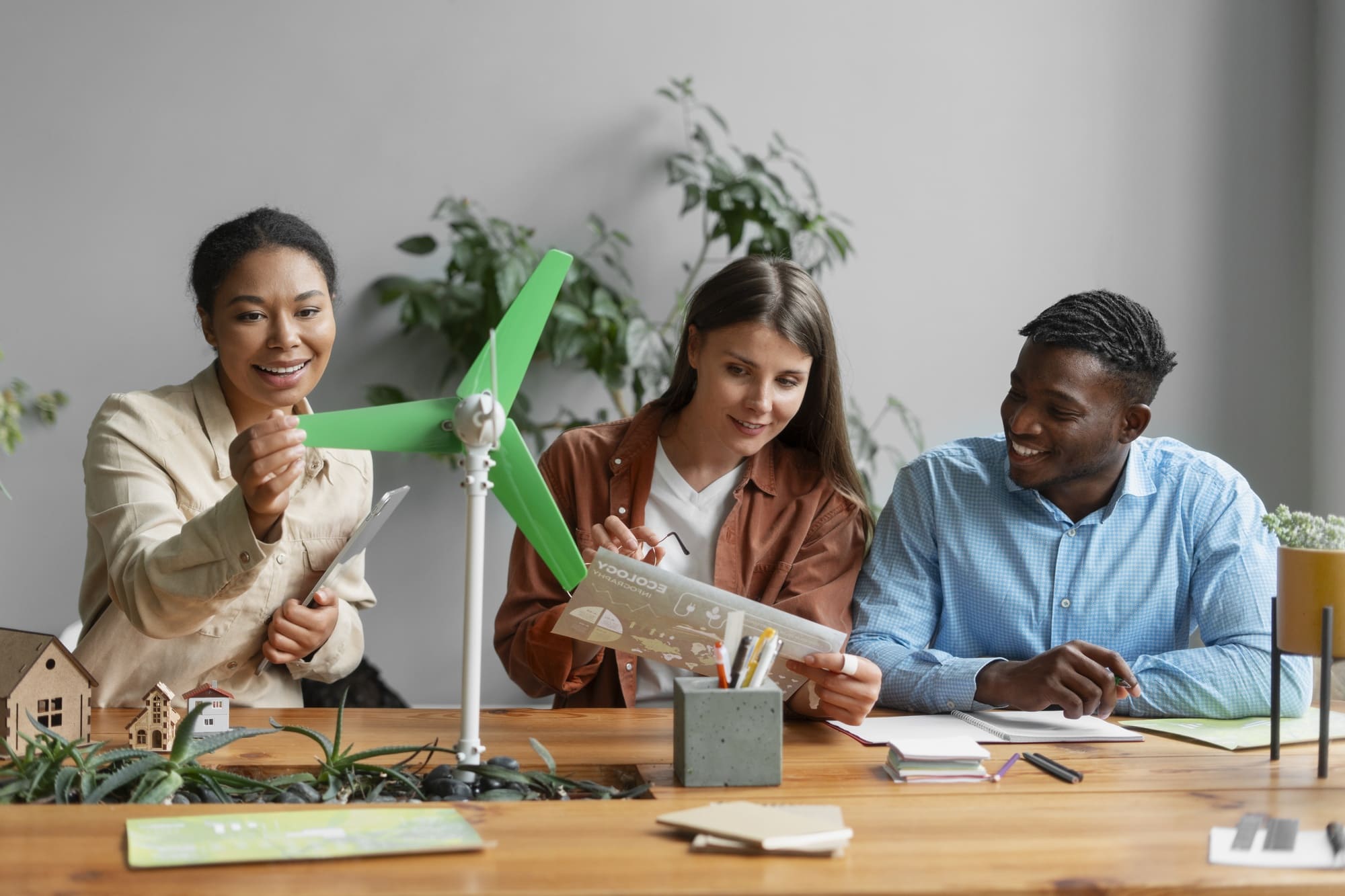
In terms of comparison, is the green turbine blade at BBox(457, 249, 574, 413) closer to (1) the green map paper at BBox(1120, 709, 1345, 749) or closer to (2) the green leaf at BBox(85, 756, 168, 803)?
(2) the green leaf at BBox(85, 756, 168, 803)

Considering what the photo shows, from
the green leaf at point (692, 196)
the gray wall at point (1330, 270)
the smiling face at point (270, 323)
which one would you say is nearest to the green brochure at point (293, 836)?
the smiling face at point (270, 323)

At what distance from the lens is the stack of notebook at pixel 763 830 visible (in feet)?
3.41

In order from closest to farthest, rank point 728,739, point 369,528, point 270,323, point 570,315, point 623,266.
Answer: point 728,739, point 369,528, point 270,323, point 570,315, point 623,266

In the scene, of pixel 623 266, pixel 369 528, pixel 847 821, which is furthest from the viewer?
pixel 623 266

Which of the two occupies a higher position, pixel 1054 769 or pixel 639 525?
pixel 639 525

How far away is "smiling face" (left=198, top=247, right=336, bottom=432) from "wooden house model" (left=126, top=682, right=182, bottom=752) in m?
0.55

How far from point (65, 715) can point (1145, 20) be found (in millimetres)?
3418

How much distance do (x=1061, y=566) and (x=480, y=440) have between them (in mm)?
1091

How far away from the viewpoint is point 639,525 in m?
2.01

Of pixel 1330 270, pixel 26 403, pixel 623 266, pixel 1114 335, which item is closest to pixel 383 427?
pixel 1114 335

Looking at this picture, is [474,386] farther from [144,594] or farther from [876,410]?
[876,410]

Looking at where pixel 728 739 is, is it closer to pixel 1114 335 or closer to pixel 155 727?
pixel 155 727

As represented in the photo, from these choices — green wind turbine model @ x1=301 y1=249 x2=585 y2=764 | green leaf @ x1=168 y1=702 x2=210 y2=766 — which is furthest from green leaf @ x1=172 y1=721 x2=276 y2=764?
green wind turbine model @ x1=301 y1=249 x2=585 y2=764

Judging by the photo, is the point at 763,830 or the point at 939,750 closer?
the point at 763,830
